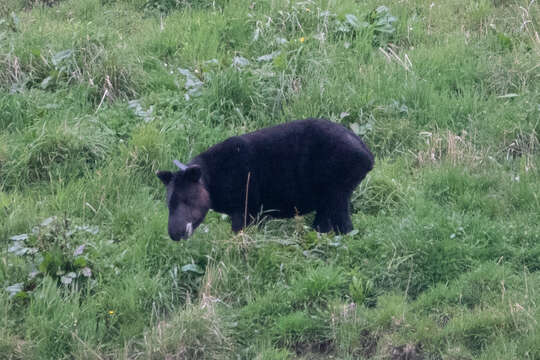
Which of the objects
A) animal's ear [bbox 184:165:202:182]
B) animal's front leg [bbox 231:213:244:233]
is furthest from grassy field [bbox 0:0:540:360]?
animal's ear [bbox 184:165:202:182]

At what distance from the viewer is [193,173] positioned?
6234 millimetres

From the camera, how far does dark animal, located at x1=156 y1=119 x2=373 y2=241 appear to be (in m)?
6.49

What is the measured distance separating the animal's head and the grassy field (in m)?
0.33

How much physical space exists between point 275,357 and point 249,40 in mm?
5018

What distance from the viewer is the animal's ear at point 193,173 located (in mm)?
6191

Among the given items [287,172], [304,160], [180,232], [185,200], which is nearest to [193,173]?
[185,200]

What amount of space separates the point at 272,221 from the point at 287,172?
0.56 metres

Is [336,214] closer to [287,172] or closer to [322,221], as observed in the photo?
[322,221]

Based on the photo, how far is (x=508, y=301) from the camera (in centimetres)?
554

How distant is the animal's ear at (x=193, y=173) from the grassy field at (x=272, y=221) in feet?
1.99

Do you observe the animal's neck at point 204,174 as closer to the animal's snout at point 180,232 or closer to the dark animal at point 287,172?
the dark animal at point 287,172

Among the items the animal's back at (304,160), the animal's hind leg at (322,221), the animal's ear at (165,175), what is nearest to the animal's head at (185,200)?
the animal's ear at (165,175)

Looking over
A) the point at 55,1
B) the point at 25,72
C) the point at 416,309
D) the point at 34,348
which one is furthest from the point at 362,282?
the point at 55,1

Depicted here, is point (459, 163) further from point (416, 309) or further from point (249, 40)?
point (249, 40)
